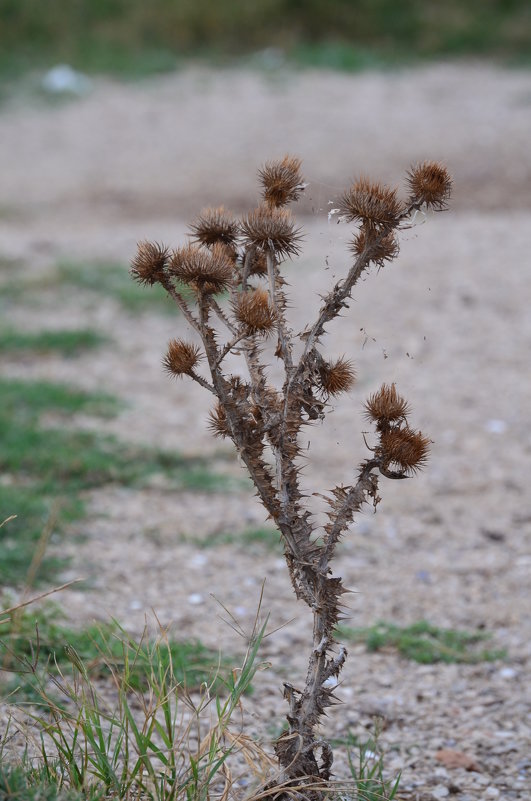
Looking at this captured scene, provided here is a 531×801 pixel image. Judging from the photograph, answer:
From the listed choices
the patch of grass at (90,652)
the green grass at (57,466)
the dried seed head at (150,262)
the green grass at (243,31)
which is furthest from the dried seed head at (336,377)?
the green grass at (243,31)

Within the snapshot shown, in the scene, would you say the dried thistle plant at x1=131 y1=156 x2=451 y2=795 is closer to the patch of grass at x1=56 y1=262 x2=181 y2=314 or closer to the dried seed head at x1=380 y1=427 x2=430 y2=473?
the dried seed head at x1=380 y1=427 x2=430 y2=473

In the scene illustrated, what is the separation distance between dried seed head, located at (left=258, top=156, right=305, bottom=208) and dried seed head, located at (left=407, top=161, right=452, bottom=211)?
0.23 m

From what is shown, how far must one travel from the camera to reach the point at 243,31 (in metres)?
14.8

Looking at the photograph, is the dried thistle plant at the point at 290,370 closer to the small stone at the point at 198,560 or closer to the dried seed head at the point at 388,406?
the dried seed head at the point at 388,406

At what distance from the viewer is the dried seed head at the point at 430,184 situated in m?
1.89

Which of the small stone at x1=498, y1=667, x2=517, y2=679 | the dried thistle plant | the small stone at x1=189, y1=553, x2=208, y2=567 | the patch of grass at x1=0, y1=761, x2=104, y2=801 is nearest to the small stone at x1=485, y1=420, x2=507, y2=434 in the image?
the small stone at x1=189, y1=553, x2=208, y2=567

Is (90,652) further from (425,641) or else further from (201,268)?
(201,268)

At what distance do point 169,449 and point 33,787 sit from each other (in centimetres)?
317

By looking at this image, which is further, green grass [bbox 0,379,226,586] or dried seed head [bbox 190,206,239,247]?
green grass [bbox 0,379,226,586]

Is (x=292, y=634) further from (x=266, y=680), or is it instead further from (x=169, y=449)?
(x=169, y=449)

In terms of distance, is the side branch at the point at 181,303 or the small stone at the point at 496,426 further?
the small stone at the point at 496,426

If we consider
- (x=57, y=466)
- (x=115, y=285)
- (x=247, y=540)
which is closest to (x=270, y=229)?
(x=247, y=540)

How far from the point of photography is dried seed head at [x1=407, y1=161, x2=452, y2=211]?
1.89 meters

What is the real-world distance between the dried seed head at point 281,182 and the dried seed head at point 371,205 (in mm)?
146
